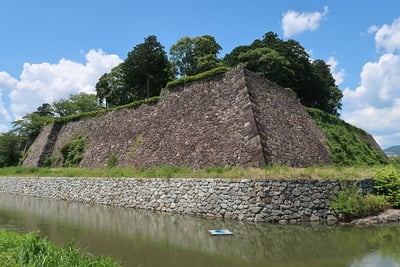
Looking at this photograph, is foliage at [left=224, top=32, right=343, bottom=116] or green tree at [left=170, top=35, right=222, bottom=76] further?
green tree at [left=170, top=35, right=222, bottom=76]

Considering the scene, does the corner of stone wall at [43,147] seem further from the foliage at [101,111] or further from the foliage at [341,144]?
the foliage at [341,144]

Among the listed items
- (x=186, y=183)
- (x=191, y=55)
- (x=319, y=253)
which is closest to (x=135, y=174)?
Answer: (x=186, y=183)

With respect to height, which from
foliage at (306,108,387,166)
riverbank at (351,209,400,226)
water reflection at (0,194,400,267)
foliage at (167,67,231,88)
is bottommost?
water reflection at (0,194,400,267)

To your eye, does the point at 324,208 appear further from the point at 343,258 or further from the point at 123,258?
the point at 123,258

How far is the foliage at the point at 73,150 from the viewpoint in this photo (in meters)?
29.1

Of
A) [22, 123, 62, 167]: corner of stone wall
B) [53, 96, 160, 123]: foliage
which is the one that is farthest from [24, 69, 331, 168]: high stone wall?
[22, 123, 62, 167]: corner of stone wall

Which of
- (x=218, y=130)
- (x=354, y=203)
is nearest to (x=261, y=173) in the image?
(x=354, y=203)

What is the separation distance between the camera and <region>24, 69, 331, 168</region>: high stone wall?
18.1m

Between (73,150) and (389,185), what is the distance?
79.6 feet

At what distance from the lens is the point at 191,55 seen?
149 ft

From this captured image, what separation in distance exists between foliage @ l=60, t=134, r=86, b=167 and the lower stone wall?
11.8 m

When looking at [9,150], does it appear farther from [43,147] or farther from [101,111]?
[101,111]

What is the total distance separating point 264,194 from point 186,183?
12.6 ft

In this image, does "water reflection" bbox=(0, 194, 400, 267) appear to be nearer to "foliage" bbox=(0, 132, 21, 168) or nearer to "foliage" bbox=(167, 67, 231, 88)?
"foliage" bbox=(167, 67, 231, 88)
